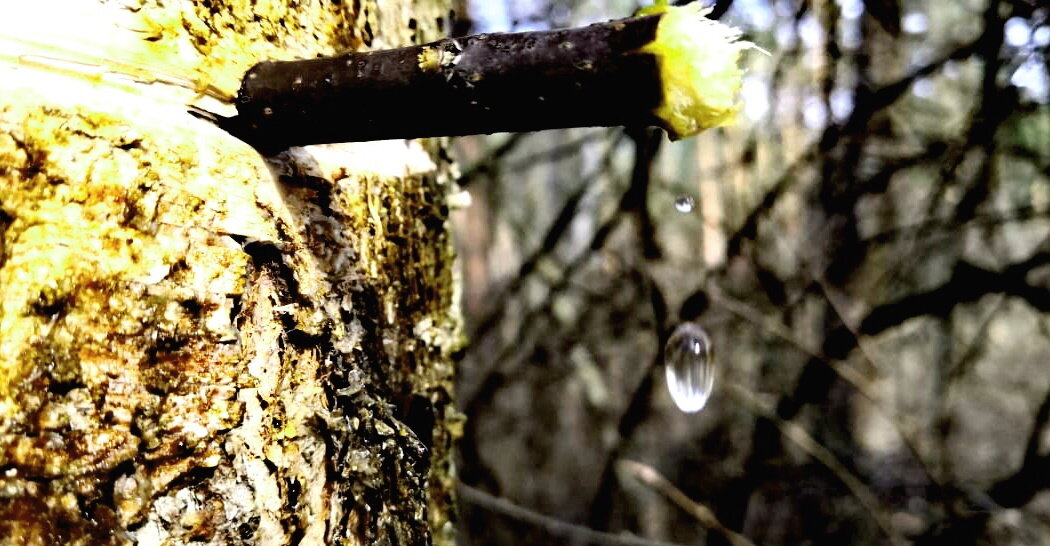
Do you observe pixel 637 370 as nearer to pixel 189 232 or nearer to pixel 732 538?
pixel 732 538

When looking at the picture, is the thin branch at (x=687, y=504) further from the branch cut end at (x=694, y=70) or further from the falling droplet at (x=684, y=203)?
the branch cut end at (x=694, y=70)

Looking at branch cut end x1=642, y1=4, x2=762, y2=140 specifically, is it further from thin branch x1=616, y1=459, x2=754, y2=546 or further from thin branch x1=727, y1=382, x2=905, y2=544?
thin branch x1=727, y1=382, x2=905, y2=544

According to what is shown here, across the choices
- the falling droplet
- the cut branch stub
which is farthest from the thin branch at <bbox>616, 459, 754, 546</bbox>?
the cut branch stub

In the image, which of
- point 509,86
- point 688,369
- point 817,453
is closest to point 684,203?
point 688,369

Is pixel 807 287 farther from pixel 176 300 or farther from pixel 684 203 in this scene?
pixel 176 300

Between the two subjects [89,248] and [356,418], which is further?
[356,418]

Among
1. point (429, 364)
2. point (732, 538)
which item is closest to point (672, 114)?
point (429, 364)
